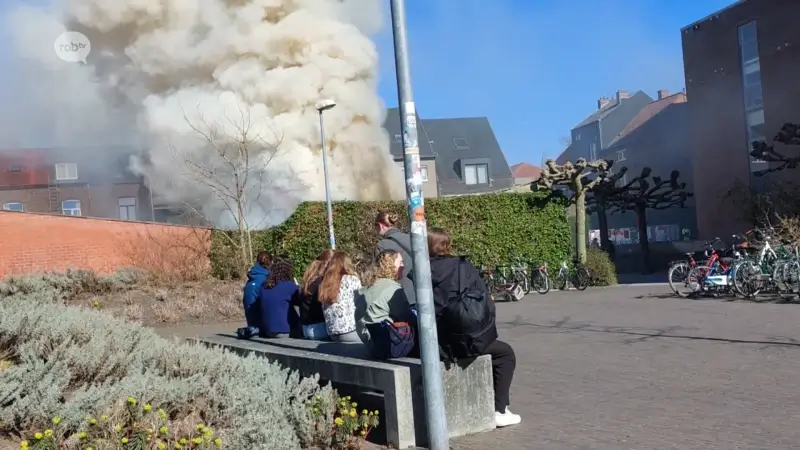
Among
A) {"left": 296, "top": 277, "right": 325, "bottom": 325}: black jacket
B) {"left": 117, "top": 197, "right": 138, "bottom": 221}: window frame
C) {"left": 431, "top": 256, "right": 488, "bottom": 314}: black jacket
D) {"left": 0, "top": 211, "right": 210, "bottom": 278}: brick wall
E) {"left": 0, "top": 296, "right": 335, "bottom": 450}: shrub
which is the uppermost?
{"left": 117, "top": 197, "right": 138, "bottom": 221}: window frame

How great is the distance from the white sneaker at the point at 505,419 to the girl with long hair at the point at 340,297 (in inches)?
63.4

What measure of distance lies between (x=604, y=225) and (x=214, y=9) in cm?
1501

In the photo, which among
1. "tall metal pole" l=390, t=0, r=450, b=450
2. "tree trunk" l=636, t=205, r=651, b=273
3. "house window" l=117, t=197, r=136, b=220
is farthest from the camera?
"house window" l=117, t=197, r=136, b=220

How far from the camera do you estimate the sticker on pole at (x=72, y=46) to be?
89.6ft

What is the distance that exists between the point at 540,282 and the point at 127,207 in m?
18.1

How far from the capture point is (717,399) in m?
6.51

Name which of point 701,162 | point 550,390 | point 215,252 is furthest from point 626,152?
point 550,390

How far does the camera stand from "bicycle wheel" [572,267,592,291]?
818 inches

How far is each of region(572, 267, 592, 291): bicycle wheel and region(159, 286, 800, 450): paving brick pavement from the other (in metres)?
6.99

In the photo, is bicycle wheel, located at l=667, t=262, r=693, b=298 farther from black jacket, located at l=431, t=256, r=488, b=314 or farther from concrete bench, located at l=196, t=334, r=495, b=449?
black jacket, located at l=431, t=256, r=488, b=314

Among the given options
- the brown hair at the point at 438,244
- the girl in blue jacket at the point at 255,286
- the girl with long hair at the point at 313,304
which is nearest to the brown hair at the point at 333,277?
the girl with long hair at the point at 313,304

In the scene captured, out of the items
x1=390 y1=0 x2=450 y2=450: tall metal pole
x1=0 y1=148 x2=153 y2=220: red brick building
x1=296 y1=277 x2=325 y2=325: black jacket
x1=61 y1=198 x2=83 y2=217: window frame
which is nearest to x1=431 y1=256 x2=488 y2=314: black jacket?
x1=390 y1=0 x2=450 y2=450: tall metal pole

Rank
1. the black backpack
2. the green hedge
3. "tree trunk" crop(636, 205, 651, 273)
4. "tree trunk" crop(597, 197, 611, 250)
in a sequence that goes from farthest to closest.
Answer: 1. "tree trunk" crop(636, 205, 651, 273)
2. "tree trunk" crop(597, 197, 611, 250)
3. the green hedge
4. the black backpack

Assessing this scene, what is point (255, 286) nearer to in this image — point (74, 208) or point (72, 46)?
point (72, 46)
